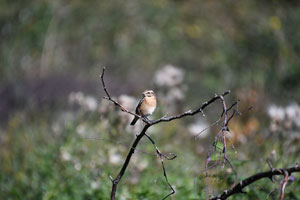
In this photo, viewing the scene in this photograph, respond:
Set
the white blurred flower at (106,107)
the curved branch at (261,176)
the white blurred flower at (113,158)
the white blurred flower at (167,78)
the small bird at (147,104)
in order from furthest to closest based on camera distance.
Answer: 1. the white blurred flower at (167,78)
2. the white blurred flower at (106,107)
3. the white blurred flower at (113,158)
4. the small bird at (147,104)
5. the curved branch at (261,176)

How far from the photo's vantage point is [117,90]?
8961 millimetres

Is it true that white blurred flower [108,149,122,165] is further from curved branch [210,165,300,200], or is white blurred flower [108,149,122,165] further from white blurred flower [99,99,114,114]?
curved branch [210,165,300,200]

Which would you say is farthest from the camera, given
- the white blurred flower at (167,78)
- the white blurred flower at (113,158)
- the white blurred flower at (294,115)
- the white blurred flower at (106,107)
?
the white blurred flower at (167,78)

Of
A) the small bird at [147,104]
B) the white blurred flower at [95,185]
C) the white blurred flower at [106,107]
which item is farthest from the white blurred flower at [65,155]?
the small bird at [147,104]

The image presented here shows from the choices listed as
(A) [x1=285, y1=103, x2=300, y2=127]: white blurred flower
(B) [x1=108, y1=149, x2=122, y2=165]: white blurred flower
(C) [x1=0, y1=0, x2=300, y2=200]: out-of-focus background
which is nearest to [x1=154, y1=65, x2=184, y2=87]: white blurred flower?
(C) [x1=0, y1=0, x2=300, y2=200]: out-of-focus background

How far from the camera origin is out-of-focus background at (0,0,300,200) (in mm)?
4449

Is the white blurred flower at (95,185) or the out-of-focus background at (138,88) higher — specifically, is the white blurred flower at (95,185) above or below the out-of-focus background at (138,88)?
below

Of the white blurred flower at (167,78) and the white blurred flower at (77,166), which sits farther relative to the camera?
the white blurred flower at (167,78)

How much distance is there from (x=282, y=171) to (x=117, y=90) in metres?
7.20

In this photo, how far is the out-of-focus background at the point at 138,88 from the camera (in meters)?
4.45

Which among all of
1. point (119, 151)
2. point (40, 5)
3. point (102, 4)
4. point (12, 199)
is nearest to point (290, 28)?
point (102, 4)

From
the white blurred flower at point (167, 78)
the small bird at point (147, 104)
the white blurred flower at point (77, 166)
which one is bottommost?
the small bird at point (147, 104)

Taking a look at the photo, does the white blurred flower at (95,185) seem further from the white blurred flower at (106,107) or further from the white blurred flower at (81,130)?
the white blurred flower at (81,130)

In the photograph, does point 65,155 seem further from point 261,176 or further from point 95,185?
point 261,176
